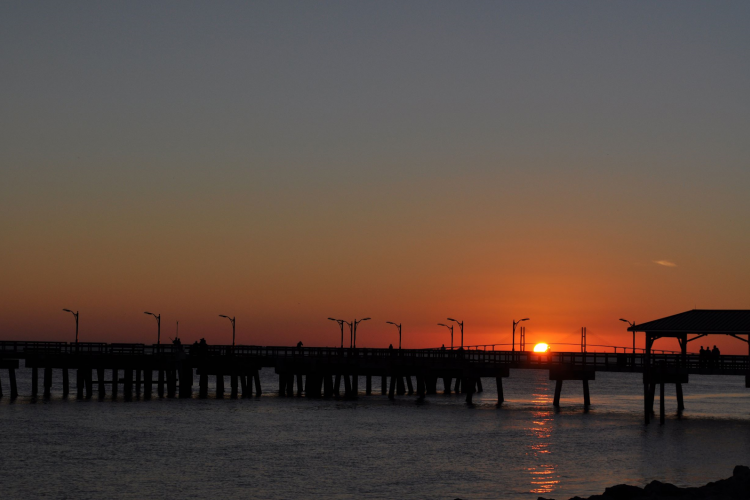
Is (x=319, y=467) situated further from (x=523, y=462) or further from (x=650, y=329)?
(x=650, y=329)

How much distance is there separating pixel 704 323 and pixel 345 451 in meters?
29.4

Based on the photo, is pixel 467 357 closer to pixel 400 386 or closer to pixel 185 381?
pixel 400 386

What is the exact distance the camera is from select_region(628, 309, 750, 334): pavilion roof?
64.6m

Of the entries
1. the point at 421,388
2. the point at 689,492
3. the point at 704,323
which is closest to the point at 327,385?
the point at 421,388

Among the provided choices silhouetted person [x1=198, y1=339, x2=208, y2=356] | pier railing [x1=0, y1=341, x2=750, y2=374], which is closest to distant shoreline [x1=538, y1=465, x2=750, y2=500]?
pier railing [x1=0, y1=341, x2=750, y2=374]

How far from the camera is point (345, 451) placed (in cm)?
5144

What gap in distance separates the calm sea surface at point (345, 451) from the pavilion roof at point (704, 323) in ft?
21.9

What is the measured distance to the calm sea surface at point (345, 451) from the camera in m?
39.6

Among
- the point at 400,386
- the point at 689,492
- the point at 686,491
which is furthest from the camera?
the point at 400,386

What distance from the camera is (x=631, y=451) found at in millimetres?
51438

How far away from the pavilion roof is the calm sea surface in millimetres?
6664

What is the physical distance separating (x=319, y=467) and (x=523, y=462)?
10.3m

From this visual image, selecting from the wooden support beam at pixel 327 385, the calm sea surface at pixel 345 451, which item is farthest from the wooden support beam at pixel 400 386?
the calm sea surface at pixel 345 451

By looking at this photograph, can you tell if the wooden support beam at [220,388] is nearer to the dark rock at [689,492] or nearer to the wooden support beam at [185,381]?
the wooden support beam at [185,381]
